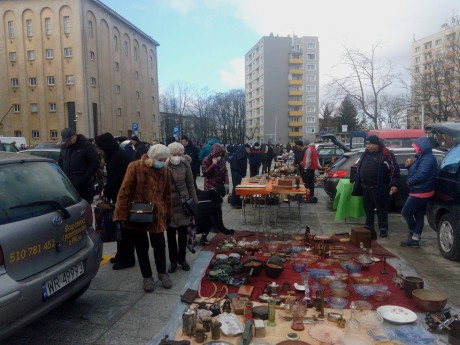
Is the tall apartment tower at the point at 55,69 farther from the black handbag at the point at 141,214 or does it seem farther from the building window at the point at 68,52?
the black handbag at the point at 141,214

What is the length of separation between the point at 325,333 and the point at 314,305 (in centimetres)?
54

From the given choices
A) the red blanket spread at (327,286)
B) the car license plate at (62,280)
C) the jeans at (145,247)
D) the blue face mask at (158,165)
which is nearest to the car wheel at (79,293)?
the car license plate at (62,280)

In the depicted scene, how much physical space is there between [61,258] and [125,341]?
0.92m

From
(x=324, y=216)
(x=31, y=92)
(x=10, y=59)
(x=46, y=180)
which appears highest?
(x=10, y=59)

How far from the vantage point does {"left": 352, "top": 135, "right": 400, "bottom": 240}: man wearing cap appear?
676 cm

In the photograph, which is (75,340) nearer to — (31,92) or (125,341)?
(125,341)

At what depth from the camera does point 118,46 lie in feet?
147

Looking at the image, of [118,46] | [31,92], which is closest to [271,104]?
[118,46]

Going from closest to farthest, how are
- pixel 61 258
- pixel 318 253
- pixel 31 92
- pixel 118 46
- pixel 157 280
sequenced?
pixel 61 258
pixel 157 280
pixel 318 253
pixel 31 92
pixel 118 46

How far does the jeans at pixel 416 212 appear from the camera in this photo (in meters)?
6.13

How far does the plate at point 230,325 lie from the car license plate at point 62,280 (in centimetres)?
139

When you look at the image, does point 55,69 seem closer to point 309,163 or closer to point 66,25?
point 66,25

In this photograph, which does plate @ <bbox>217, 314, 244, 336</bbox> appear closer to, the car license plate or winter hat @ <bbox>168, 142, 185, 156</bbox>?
the car license plate

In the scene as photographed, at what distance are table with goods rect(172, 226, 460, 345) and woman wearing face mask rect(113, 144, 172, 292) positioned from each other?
0.75 meters
